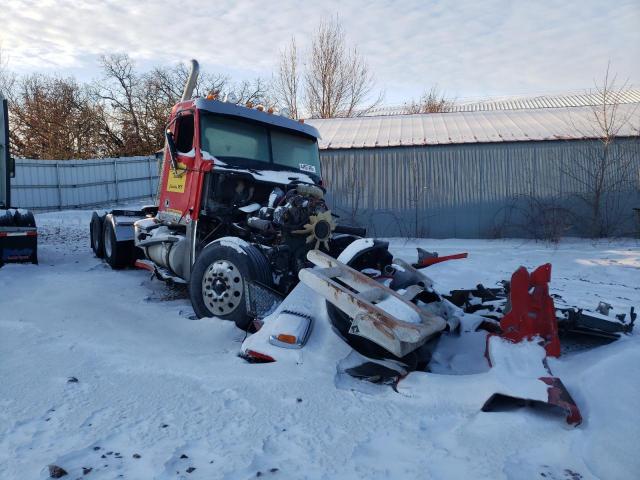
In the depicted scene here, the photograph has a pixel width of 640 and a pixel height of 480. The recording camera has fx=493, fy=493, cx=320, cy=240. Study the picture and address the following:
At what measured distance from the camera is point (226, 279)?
4.84 meters

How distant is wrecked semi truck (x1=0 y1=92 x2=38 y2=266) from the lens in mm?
7491

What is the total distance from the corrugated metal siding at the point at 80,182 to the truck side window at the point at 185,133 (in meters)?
17.7

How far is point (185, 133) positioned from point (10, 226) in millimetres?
3930

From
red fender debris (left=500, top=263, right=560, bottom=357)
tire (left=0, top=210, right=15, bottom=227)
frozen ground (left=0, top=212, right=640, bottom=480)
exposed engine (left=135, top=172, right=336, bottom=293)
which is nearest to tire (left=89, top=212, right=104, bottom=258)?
tire (left=0, top=210, right=15, bottom=227)

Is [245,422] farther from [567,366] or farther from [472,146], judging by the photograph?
[472,146]

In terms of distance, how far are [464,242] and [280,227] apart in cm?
892

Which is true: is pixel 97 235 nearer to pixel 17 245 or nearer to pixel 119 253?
pixel 119 253

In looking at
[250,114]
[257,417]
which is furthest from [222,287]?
[250,114]

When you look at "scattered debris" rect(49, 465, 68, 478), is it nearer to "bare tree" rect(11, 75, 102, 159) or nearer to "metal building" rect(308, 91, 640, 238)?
→ "metal building" rect(308, 91, 640, 238)

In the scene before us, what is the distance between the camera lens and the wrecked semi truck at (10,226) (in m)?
7.49

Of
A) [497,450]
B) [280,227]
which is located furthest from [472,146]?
[497,450]

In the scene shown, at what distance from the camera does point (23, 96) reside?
31.7m

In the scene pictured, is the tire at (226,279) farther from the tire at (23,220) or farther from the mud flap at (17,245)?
the tire at (23,220)

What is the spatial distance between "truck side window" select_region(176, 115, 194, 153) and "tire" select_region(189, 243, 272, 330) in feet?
5.51
